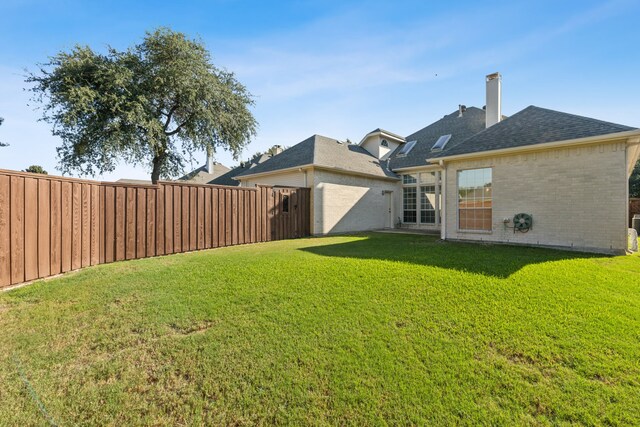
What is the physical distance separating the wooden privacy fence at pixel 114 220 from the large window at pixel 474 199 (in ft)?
22.4

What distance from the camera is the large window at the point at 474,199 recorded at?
30.7 feet

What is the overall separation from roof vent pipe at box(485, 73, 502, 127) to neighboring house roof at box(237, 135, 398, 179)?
18.1 ft

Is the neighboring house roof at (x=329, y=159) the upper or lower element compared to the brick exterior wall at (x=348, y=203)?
upper

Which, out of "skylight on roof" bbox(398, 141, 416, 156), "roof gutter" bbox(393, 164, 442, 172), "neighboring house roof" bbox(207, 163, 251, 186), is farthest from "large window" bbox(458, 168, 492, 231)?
"neighboring house roof" bbox(207, 163, 251, 186)

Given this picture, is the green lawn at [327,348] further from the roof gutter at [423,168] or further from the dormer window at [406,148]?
the dormer window at [406,148]

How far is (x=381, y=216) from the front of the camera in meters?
15.8

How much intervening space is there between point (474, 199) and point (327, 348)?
28.3 ft

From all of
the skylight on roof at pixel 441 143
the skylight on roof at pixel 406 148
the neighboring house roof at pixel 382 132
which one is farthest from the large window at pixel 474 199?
the neighboring house roof at pixel 382 132

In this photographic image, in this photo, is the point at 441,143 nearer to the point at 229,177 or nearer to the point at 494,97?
the point at 494,97

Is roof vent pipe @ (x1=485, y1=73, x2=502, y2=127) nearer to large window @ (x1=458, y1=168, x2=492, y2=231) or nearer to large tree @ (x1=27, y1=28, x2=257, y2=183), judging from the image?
large window @ (x1=458, y1=168, x2=492, y2=231)

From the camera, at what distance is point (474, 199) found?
31.6ft

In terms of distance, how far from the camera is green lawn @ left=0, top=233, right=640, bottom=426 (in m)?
2.38

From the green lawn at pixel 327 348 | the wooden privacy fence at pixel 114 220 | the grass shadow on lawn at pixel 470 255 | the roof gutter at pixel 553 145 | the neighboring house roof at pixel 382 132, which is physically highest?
the neighboring house roof at pixel 382 132

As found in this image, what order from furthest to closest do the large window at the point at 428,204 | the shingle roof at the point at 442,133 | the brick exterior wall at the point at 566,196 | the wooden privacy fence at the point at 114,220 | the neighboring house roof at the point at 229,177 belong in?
the neighboring house roof at the point at 229,177 → the shingle roof at the point at 442,133 → the large window at the point at 428,204 → the brick exterior wall at the point at 566,196 → the wooden privacy fence at the point at 114,220
